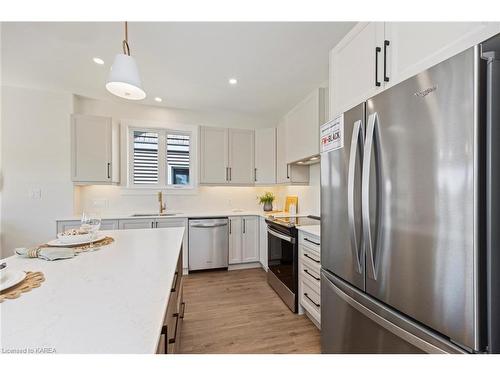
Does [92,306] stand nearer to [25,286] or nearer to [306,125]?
[25,286]

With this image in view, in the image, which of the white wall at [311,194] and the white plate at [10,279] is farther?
the white wall at [311,194]

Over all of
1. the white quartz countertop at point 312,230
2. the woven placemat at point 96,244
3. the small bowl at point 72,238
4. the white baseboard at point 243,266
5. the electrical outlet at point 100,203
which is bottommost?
the white baseboard at point 243,266

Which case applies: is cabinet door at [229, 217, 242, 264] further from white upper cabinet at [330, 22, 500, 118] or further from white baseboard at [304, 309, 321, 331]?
white upper cabinet at [330, 22, 500, 118]

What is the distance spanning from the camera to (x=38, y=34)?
1892 mm

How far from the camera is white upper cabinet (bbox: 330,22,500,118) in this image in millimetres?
863

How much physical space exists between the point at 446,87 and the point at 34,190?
420 centimetres

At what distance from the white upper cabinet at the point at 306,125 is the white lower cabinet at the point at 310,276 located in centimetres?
101

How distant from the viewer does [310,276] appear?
1.96 m

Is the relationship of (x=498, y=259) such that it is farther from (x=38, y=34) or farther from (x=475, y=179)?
(x=38, y=34)

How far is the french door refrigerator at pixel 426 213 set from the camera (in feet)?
2.28

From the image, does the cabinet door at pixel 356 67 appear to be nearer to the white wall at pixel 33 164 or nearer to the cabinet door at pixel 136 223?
the cabinet door at pixel 136 223

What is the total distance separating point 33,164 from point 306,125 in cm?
360

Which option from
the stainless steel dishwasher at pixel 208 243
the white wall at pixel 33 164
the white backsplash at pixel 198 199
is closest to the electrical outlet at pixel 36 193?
the white wall at pixel 33 164

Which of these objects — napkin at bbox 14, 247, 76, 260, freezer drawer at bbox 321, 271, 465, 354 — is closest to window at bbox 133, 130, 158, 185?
napkin at bbox 14, 247, 76, 260
